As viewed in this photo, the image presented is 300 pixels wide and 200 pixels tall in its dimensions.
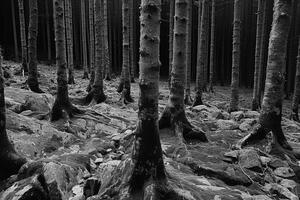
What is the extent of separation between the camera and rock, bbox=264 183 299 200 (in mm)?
3823

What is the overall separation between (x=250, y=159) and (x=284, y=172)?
579 millimetres

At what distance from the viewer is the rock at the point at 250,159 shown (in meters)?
4.56

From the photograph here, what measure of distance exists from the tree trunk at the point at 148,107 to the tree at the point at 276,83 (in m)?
2.79

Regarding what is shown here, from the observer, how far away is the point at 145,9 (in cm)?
342

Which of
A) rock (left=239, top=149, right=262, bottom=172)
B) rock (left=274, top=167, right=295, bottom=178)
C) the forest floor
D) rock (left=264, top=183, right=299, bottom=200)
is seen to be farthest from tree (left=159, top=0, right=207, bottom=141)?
rock (left=264, top=183, right=299, bottom=200)

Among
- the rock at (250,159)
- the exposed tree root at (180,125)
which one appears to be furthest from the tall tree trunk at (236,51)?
the rock at (250,159)

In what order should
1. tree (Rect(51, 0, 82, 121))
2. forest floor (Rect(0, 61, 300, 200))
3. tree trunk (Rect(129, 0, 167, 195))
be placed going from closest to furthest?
tree trunk (Rect(129, 0, 167, 195)), forest floor (Rect(0, 61, 300, 200)), tree (Rect(51, 0, 82, 121))

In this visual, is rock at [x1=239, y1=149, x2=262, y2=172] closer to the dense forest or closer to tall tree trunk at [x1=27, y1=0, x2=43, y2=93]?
the dense forest

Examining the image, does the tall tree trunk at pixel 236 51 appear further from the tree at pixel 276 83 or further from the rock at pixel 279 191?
the rock at pixel 279 191

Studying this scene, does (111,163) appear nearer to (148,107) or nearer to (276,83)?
(148,107)

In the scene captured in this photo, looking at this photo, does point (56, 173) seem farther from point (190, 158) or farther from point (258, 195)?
point (258, 195)

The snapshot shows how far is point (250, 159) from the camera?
4.73 meters

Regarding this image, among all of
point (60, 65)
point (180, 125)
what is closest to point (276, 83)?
point (180, 125)

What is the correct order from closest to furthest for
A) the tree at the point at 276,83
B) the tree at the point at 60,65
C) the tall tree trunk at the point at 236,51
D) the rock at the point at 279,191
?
the rock at the point at 279,191
the tree at the point at 276,83
the tree at the point at 60,65
the tall tree trunk at the point at 236,51
